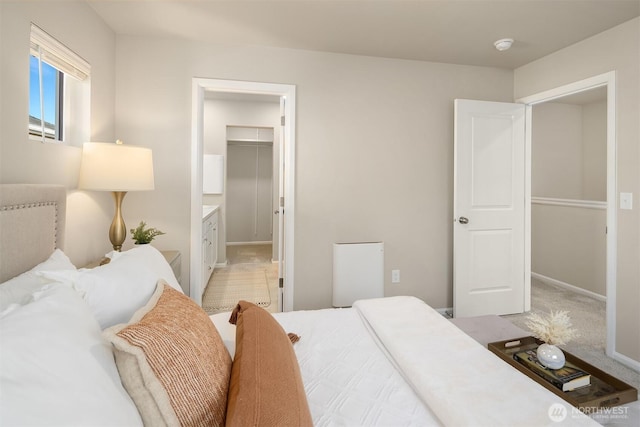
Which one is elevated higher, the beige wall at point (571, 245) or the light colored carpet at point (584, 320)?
the beige wall at point (571, 245)

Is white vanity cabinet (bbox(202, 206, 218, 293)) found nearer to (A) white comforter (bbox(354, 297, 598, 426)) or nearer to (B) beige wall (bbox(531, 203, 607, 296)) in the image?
(A) white comforter (bbox(354, 297, 598, 426))

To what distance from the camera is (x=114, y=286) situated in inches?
42.0

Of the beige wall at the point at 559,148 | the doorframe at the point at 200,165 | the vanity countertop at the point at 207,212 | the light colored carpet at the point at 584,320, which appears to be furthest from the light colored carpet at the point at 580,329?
the vanity countertop at the point at 207,212

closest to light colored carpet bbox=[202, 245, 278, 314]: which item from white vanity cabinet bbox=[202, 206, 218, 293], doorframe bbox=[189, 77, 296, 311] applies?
white vanity cabinet bbox=[202, 206, 218, 293]

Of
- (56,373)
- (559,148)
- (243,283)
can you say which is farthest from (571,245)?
(56,373)

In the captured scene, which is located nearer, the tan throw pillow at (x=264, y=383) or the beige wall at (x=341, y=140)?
the tan throw pillow at (x=264, y=383)

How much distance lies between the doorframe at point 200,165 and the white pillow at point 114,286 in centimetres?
162

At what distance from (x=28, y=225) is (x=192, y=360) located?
3.73 ft

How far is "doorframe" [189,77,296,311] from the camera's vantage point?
280 cm

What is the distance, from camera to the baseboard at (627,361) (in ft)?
7.62

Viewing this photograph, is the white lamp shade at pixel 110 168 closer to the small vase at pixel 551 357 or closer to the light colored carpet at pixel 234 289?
the light colored carpet at pixel 234 289

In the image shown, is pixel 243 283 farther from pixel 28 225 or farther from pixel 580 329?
pixel 580 329

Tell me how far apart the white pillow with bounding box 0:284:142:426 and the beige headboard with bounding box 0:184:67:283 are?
2.28 feet

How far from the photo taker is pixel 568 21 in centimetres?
243
